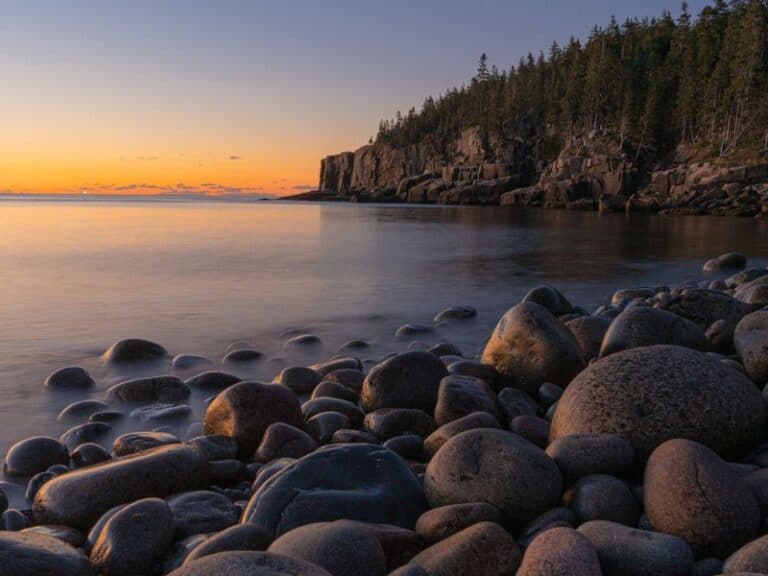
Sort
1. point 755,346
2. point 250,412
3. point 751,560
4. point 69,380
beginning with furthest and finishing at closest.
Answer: point 69,380
point 755,346
point 250,412
point 751,560

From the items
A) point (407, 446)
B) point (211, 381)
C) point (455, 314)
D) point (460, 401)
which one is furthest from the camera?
point (455, 314)

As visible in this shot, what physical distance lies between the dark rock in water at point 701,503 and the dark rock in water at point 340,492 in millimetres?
1440

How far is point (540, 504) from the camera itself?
403cm

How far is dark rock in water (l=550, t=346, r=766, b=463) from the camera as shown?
15.3ft

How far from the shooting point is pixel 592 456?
4344mm

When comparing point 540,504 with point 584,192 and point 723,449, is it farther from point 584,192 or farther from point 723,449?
point 584,192

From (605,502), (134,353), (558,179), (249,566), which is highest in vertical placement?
(558,179)

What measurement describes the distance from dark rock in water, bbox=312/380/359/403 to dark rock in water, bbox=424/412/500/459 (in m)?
1.91

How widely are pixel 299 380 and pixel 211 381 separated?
116 cm

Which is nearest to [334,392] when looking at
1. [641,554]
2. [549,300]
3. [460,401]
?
[460,401]

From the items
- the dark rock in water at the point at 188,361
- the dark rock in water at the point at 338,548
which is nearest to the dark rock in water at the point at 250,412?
the dark rock in water at the point at 338,548

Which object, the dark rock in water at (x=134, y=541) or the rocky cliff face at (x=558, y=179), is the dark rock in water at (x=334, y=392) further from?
the rocky cliff face at (x=558, y=179)

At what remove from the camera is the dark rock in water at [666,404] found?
15.3ft

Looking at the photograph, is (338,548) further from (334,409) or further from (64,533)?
(334,409)
